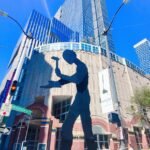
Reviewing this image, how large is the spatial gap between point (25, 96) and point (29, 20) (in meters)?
61.2

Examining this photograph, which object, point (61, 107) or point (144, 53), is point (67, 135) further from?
point (144, 53)

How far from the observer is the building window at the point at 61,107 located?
103 ft

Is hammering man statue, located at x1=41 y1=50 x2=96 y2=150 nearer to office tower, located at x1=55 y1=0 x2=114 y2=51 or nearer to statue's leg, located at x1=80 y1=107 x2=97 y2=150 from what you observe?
statue's leg, located at x1=80 y1=107 x2=97 y2=150

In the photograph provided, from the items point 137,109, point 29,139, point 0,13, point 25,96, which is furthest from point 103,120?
point 0,13

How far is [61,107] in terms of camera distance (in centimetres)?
3284

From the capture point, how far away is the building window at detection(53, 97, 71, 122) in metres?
31.5

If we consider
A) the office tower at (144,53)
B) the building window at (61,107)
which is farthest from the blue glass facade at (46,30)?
the office tower at (144,53)

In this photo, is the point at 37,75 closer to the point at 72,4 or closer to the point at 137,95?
the point at 137,95

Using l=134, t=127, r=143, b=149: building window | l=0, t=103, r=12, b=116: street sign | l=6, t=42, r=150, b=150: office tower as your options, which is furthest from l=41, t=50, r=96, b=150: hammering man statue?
l=134, t=127, r=143, b=149: building window

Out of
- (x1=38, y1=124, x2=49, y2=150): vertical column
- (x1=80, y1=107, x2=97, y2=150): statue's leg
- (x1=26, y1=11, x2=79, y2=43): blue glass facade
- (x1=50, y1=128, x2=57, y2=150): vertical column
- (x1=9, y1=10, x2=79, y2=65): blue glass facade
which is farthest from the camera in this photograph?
(x1=26, y1=11, x2=79, y2=43): blue glass facade

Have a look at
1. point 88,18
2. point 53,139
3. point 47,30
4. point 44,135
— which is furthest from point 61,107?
point 88,18

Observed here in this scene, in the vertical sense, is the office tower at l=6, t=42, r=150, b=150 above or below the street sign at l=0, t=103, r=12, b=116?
above

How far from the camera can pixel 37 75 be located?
118 feet

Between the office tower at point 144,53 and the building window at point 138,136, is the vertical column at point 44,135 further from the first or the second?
the office tower at point 144,53
